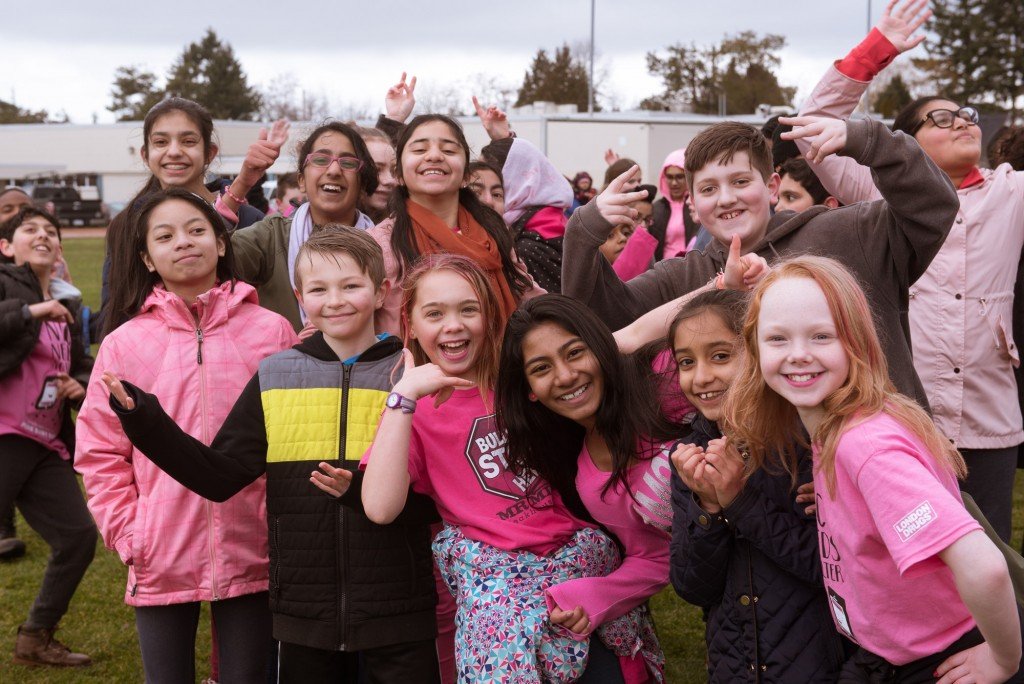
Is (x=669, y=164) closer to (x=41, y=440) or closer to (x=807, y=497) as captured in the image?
(x=41, y=440)

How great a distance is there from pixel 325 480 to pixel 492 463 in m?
0.51

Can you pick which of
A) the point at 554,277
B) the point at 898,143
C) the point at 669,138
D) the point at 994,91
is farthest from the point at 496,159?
the point at 994,91

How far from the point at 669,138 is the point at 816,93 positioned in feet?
74.1

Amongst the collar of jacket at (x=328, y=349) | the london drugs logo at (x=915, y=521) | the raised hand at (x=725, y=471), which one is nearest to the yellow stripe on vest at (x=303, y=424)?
the collar of jacket at (x=328, y=349)

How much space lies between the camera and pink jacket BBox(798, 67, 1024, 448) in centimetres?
397

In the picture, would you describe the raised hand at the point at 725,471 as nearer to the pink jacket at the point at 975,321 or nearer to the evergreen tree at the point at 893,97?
the pink jacket at the point at 975,321

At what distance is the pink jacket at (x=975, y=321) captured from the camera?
3973 mm

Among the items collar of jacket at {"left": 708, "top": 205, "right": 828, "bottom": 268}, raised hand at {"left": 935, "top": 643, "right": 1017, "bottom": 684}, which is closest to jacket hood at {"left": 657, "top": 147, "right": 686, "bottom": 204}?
collar of jacket at {"left": 708, "top": 205, "right": 828, "bottom": 268}

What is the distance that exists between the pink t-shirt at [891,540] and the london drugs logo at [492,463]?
0.96 m

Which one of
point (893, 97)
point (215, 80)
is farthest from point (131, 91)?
point (893, 97)

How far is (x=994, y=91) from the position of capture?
4469cm

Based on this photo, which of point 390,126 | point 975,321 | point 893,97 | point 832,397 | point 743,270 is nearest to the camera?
point 832,397

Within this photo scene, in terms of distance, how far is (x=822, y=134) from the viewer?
2740 millimetres

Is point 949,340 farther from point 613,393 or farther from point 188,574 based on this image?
point 188,574
